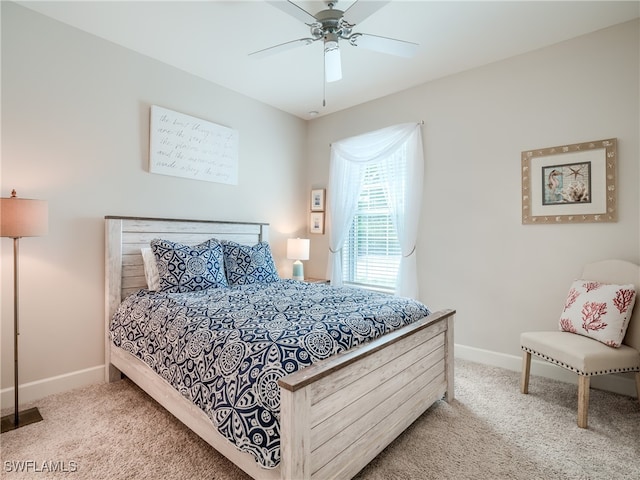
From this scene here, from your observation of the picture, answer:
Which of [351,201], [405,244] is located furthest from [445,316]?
[351,201]

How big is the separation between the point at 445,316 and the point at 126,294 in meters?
2.54

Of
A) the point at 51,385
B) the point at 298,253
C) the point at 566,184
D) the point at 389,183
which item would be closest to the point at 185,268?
the point at 51,385

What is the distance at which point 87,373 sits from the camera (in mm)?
2619

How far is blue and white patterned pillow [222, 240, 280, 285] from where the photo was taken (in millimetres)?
3006

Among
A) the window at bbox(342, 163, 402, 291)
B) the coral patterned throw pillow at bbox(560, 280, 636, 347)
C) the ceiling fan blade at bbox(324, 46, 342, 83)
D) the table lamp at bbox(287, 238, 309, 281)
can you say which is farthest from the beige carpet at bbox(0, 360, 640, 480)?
the ceiling fan blade at bbox(324, 46, 342, 83)

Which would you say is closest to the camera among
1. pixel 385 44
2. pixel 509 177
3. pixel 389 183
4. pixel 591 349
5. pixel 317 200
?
pixel 591 349

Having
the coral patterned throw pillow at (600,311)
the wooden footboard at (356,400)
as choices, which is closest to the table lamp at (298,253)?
the wooden footboard at (356,400)

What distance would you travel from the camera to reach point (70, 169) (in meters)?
2.53

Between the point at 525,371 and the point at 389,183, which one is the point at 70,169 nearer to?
the point at 389,183

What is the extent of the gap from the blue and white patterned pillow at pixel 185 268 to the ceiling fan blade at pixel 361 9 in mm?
2053

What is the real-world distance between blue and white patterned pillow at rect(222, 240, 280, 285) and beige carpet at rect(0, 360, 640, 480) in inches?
45.4

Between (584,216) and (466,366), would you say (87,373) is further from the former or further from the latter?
(584,216)

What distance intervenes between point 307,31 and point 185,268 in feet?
6.91

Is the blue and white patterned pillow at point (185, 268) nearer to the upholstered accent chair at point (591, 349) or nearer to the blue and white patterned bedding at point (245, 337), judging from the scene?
the blue and white patterned bedding at point (245, 337)
